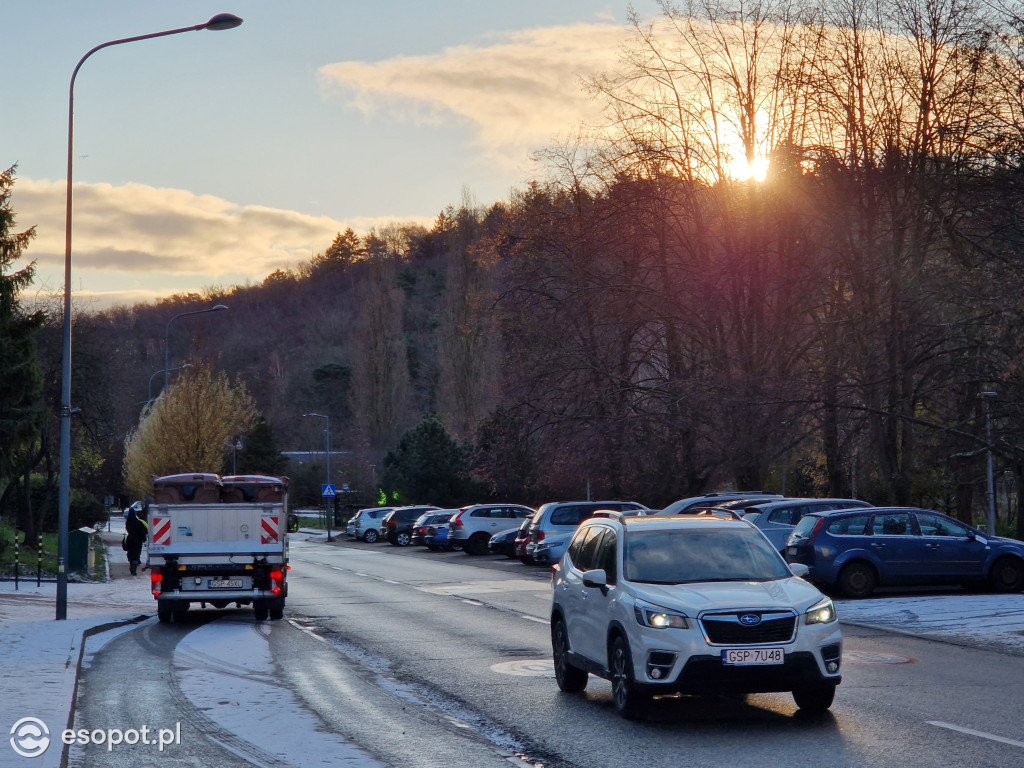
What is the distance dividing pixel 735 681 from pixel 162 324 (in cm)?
11313

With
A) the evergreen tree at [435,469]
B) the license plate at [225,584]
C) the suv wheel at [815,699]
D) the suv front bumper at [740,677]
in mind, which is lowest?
the suv wheel at [815,699]

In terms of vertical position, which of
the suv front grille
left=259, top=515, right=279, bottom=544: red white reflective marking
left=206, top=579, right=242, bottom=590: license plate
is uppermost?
left=259, top=515, right=279, bottom=544: red white reflective marking

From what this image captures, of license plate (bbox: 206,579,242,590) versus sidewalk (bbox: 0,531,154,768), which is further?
license plate (bbox: 206,579,242,590)

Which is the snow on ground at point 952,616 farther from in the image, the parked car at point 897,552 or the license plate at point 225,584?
the license plate at point 225,584

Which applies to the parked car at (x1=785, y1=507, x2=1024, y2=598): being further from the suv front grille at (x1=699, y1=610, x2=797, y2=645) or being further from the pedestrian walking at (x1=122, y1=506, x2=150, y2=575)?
the pedestrian walking at (x1=122, y1=506, x2=150, y2=575)

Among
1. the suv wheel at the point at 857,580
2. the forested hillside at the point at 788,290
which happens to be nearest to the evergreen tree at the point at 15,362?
the forested hillside at the point at 788,290

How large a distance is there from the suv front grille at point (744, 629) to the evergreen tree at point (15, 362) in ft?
84.0

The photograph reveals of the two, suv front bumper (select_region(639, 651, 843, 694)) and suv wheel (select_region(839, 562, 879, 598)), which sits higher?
suv front bumper (select_region(639, 651, 843, 694))

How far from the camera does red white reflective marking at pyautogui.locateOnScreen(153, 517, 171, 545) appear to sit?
1962 centimetres

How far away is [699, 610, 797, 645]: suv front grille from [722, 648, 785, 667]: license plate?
0.07 metres

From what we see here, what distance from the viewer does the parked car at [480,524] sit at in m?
42.6

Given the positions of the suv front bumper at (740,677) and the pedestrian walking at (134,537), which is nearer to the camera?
the suv front bumper at (740,677)

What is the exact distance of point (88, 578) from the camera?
101 ft

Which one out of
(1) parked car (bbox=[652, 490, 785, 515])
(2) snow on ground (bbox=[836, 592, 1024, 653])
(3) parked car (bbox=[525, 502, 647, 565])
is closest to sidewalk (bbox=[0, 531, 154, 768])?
(3) parked car (bbox=[525, 502, 647, 565])
